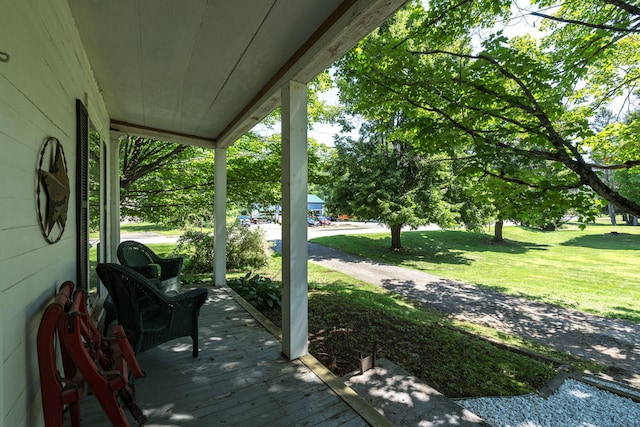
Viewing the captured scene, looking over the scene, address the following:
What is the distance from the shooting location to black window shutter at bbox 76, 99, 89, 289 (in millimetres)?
2043

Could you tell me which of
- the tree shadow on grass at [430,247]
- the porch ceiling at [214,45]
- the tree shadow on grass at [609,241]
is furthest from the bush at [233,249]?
the tree shadow on grass at [609,241]

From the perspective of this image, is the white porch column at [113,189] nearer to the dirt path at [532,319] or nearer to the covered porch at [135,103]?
the covered porch at [135,103]

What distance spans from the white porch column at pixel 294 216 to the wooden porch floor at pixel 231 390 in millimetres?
296

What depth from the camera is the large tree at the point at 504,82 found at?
10.8ft

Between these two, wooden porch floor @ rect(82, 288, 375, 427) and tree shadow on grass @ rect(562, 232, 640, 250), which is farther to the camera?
tree shadow on grass @ rect(562, 232, 640, 250)

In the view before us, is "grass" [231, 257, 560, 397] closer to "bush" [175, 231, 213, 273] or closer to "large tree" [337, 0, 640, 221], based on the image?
"large tree" [337, 0, 640, 221]

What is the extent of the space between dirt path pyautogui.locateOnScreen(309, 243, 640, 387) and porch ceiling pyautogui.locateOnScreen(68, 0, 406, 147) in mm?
4976

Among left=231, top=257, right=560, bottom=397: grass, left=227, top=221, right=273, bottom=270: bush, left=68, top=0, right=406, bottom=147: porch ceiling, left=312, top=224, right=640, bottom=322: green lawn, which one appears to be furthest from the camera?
left=227, top=221, right=273, bottom=270: bush

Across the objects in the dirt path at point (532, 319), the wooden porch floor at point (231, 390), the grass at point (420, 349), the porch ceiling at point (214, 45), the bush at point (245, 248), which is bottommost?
the dirt path at point (532, 319)

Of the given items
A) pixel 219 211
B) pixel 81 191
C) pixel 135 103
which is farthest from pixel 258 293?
pixel 135 103

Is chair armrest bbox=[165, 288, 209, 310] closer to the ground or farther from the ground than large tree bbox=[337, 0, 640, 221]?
closer to the ground

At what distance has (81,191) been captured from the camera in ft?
6.82

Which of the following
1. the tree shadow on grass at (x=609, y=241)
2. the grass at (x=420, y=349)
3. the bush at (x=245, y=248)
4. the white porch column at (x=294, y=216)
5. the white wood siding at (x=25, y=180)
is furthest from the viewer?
the tree shadow on grass at (x=609, y=241)

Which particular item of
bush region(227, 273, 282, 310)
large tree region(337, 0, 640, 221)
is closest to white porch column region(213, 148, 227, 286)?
bush region(227, 273, 282, 310)
